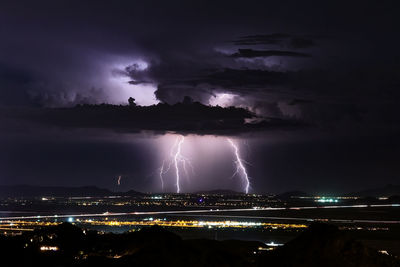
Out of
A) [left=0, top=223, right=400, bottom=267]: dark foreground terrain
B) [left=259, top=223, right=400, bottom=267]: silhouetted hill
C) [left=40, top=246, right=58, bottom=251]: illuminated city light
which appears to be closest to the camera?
[left=259, top=223, right=400, bottom=267]: silhouetted hill

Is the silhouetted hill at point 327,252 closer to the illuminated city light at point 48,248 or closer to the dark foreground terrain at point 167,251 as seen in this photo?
the dark foreground terrain at point 167,251

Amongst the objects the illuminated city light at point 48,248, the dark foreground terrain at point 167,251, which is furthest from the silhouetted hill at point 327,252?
the illuminated city light at point 48,248

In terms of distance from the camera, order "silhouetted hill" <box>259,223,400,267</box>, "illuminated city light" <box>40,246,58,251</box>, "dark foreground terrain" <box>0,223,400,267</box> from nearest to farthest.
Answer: "silhouetted hill" <box>259,223,400,267</box>
"dark foreground terrain" <box>0,223,400,267</box>
"illuminated city light" <box>40,246,58,251</box>

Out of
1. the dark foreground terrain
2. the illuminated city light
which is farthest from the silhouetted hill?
the illuminated city light

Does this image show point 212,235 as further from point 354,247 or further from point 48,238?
point 354,247

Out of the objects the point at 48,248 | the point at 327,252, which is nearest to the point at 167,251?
the point at 327,252

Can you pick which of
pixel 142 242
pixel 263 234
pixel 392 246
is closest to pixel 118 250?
pixel 142 242

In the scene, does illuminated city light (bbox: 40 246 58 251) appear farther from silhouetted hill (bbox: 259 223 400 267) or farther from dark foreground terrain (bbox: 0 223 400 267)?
silhouetted hill (bbox: 259 223 400 267)

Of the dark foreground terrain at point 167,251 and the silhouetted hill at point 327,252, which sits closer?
the silhouetted hill at point 327,252
